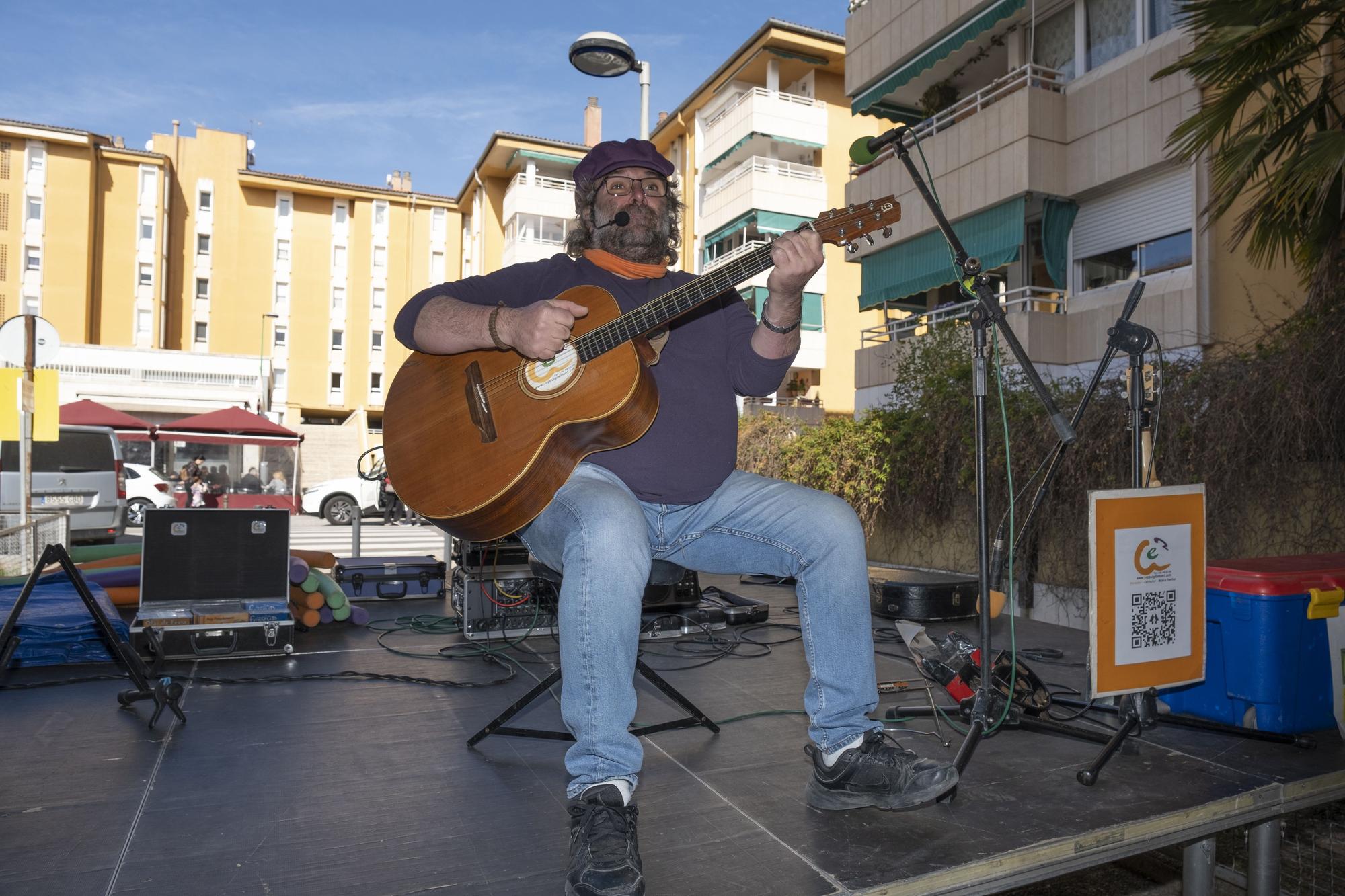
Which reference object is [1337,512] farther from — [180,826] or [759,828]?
[180,826]

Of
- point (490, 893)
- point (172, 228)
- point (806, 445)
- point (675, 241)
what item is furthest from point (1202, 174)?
point (172, 228)

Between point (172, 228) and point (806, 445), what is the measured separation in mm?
33734

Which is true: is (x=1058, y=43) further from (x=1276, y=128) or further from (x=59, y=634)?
(x=59, y=634)

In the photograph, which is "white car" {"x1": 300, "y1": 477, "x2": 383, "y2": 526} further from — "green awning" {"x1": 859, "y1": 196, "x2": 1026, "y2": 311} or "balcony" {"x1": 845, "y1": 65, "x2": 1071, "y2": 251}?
"balcony" {"x1": 845, "y1": 65, "x2": 1071, "y2": 251}

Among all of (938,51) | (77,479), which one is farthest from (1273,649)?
(77,479)

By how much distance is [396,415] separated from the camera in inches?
94.5

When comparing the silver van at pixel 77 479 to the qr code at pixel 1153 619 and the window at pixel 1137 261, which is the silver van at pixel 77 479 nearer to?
→ the qr code at pixel 1153 619

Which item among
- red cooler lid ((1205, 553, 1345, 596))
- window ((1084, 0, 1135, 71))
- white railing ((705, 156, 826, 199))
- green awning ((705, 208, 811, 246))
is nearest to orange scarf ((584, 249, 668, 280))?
red cooler lid ((1205, 553, 1345, 596))

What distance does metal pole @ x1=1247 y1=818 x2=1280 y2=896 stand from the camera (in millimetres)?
2213

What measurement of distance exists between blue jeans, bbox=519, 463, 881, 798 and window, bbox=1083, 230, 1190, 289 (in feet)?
29.8

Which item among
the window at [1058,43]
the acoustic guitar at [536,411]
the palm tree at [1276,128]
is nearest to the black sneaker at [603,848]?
the acoustic guitar at [536,411]

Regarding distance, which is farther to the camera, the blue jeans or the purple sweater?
the purple sweater

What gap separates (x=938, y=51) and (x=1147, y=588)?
1104 centimetres

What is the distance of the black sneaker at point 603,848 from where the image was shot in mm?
1519
